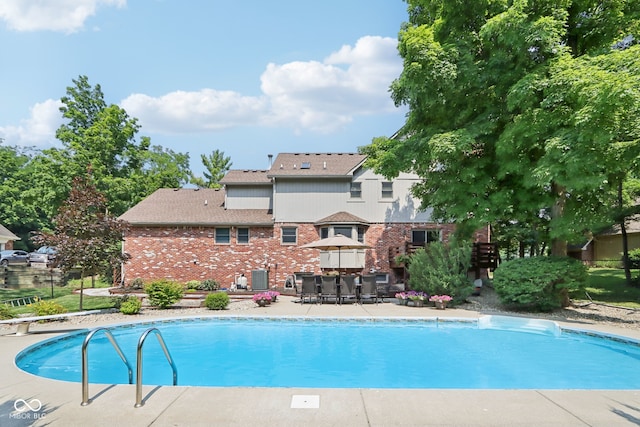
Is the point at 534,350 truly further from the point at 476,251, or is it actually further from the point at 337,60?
the point at 337,60

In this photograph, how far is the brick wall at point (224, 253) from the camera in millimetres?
23516

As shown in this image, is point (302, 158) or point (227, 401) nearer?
point (227, 401)

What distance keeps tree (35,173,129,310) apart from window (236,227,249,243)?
32.3 ft

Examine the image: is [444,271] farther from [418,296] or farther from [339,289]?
[339,289]

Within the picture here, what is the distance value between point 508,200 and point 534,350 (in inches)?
232

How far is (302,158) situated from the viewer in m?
25.9

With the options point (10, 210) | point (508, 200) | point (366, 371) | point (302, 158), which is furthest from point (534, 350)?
point (10, 210)

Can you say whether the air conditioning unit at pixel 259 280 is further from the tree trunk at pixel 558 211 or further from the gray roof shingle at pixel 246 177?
the tree trunk at pixel 558 211

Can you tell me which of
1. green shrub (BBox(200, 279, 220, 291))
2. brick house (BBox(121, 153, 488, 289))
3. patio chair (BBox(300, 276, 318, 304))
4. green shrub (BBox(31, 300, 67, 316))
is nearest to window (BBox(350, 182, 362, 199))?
brick house (BBox(121, 153, 488, 289))

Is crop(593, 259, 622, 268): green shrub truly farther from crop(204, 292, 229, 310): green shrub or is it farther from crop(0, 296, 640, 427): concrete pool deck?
crop(0, 296, 640, 427): concrete pool deck

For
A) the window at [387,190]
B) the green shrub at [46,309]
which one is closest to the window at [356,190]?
the window at [387,190]

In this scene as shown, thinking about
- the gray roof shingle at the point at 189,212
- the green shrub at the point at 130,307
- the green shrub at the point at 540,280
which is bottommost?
the green shrub at the point at 130,307

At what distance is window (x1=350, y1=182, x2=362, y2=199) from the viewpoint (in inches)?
939

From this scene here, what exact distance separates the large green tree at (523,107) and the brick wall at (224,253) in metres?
6.82
